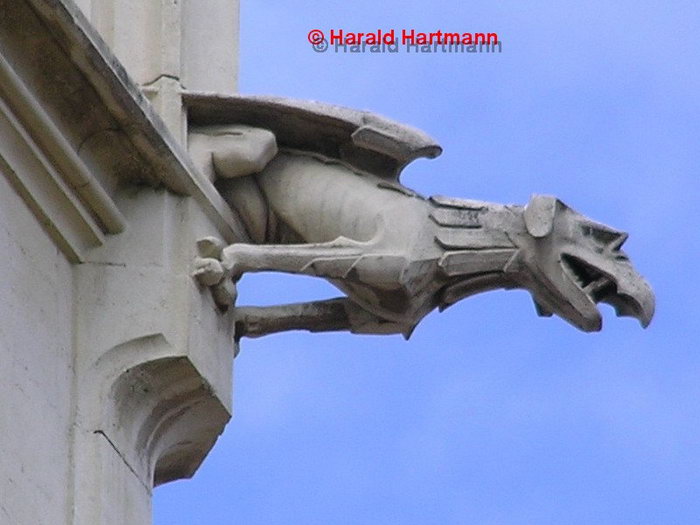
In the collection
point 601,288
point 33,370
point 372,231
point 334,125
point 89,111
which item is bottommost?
point 33,370

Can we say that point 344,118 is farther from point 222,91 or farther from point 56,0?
point 56,0

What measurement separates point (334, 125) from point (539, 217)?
0.81m

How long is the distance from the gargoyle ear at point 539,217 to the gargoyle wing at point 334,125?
411 mm

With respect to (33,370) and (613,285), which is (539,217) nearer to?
(613,285)

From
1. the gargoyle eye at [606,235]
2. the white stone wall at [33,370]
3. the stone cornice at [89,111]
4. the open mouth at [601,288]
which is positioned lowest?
the white stone wall at [33,370]

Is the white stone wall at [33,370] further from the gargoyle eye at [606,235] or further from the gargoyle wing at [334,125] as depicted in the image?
the gargoyle eye at [606,235]

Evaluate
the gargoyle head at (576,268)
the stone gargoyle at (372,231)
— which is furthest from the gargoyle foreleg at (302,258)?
the gargoyle head at (576,268)

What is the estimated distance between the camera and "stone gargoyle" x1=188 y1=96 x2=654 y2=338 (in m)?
15.4

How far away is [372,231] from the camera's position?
50.7 ft

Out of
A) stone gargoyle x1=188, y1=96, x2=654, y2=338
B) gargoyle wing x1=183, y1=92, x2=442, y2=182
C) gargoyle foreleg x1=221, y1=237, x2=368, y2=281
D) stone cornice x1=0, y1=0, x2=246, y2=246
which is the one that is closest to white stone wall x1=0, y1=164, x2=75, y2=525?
stone cornice x1=0, y1=0, x2=246, y2=246

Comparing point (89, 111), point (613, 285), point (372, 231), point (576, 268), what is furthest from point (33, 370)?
point (613, 285)

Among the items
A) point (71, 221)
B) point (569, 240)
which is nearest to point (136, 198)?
point (71, 221)

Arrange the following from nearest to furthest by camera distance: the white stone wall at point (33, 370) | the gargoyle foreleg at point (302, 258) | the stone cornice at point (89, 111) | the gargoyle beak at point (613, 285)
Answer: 1. the white stone wall at point (33, 370)
2. the stone cornice at point (89, 111)
3. the gargoyle foreleg at point (302, 258)
4. the gargoyle beak at point (613, 285)

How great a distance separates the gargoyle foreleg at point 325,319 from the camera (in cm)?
1575
